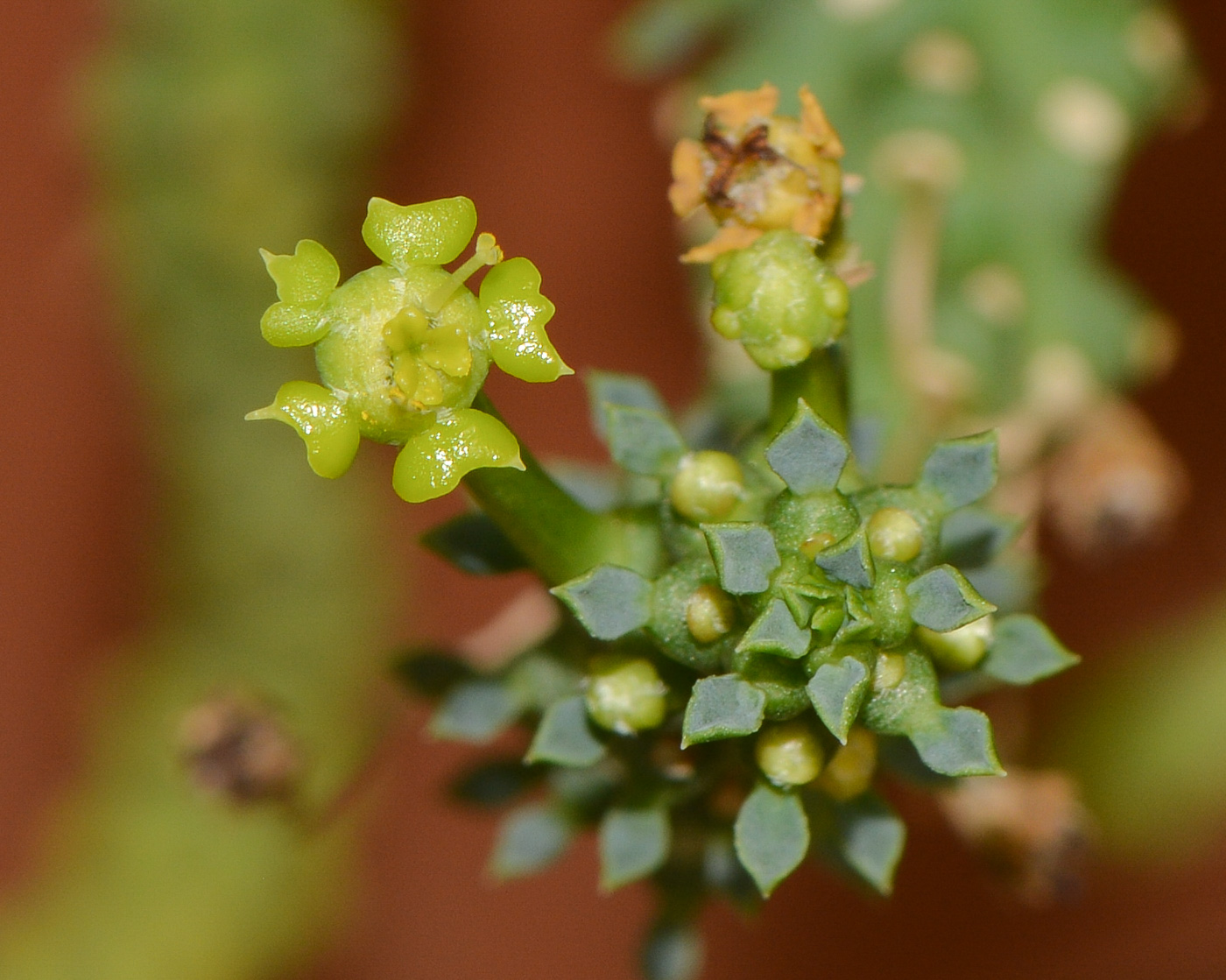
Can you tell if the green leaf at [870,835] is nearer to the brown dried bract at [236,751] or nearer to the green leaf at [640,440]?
the green leaf at [640,440]

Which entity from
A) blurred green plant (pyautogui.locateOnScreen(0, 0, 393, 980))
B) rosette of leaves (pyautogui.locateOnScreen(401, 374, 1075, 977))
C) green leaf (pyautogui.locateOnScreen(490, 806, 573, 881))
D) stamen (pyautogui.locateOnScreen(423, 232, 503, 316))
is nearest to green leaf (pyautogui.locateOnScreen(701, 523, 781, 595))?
rosette of leaves (pyautogui.locateOnScreen(401, 374, 1075, 977))

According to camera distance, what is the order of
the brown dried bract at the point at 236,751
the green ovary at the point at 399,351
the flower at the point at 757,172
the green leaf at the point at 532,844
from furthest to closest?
the brown dried bract at the point at 236,751 < the green leaf at the point at 532,844 < the flower at the point at 757,172 < the green ovary at the point at 399,351

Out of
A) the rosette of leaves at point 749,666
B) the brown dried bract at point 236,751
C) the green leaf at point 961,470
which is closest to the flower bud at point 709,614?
the rosette of leaves at point 749,666

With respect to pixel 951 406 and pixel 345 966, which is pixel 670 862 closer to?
pixel 951 406

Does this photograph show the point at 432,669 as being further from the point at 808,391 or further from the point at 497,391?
the point at 497,391

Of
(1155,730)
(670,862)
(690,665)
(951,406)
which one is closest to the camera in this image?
(690,665)

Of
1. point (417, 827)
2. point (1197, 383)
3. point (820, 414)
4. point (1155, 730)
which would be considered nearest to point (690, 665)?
point (820, 414)
